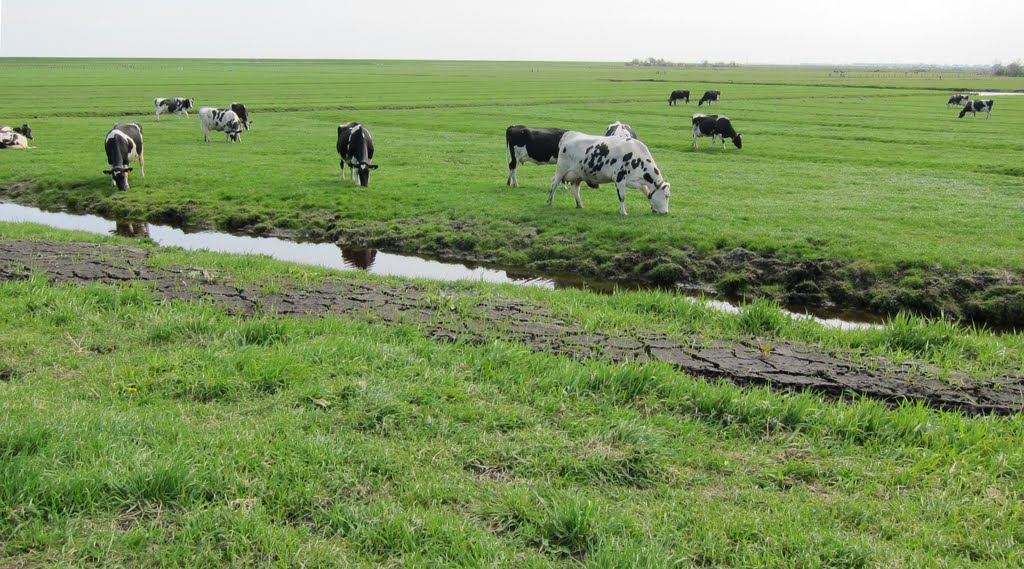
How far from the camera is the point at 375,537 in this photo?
4.51m

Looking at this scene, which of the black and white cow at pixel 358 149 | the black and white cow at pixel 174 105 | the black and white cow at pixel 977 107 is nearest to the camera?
the black and white cow at pixel 358 149

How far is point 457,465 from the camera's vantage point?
17.9 feet

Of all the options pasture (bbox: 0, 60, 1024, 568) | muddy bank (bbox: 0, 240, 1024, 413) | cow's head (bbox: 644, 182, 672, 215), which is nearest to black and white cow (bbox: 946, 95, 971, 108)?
cow's head (bbox: 644, 182, 672, 215)

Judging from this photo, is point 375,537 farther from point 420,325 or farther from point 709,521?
point 420,325

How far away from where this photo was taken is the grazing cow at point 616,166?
59.4 feet

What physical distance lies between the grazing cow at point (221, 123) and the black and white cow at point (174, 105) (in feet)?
47.0

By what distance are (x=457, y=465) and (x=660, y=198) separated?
13.6 meters

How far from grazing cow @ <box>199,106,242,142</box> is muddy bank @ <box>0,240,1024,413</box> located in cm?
2319

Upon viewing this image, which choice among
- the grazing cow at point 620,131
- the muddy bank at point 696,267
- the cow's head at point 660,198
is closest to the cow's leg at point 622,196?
the cow's head at point 660,198

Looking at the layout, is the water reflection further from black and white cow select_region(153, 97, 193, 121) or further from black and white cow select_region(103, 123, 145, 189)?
black and white cow select_region(153, 97, 193, 121)

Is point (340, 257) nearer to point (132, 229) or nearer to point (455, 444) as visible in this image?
point (132, 229)

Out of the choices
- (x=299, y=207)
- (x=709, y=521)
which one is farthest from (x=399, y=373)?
(x=299, y=207)

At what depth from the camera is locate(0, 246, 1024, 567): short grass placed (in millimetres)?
4457

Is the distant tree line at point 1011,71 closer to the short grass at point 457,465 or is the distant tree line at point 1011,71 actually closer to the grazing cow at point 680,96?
the grazing cow at point 680,96
